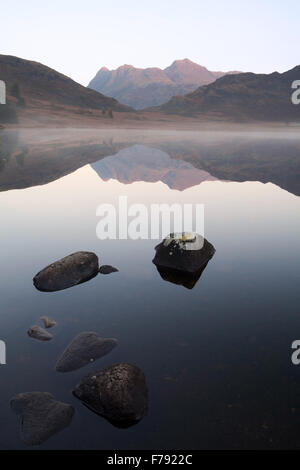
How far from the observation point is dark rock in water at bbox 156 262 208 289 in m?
14.0

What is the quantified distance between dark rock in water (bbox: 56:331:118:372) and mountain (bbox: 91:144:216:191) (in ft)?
94.8

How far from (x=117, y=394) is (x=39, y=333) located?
3.76m

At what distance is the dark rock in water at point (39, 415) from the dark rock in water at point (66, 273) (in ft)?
19.1

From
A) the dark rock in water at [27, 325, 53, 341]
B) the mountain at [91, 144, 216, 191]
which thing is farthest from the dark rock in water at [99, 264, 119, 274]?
the mountain at [91, 144, 216, 191]

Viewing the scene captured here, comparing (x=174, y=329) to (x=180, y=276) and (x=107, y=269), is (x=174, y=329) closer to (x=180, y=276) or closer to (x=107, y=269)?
(x=180, y=276)

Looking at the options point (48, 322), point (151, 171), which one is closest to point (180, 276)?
point (48, 322)

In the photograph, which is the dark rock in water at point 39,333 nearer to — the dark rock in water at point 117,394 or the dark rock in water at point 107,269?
the dark rock in water at point 117,394

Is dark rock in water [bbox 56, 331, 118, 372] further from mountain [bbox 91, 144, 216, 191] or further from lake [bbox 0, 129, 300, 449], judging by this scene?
mountain [bbox 91, 144, 216, 191]

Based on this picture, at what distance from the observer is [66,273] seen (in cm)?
1384

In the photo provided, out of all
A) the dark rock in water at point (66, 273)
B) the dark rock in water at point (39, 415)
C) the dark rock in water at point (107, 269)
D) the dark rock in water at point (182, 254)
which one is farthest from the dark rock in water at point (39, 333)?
the dark rock in water at point (182, 254)

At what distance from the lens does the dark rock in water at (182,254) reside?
14773 mm

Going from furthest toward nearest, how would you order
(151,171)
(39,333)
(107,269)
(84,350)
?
(151,171), (107,269), (39,333), (84,350)
